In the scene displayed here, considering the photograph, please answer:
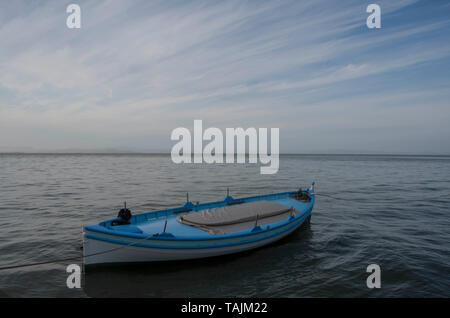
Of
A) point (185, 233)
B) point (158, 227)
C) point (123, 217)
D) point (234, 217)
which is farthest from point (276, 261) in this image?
point (123, 217)

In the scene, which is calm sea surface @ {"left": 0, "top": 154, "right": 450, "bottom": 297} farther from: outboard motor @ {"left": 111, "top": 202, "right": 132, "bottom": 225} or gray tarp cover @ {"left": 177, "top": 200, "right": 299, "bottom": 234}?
outboard motor @ {"left": 111, "top": 202, "right": 132, "bottom": 225}

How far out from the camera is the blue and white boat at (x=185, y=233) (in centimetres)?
984

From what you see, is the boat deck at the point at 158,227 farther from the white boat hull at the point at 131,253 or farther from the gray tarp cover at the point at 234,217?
the white boat hull at the point at 131,253

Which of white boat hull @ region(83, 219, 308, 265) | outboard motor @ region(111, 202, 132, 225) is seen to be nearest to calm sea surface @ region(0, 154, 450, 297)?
white boat hull @ region(83, 219, 308, 265)

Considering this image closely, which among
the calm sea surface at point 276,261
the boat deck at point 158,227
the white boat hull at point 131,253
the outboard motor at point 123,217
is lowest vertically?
the calm sea surface at point 276,261

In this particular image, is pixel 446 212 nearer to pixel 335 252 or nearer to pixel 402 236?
pixel 402 236

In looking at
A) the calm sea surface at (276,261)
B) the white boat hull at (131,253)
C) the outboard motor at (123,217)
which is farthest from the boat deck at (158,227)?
the calm sea surface at (276,261)

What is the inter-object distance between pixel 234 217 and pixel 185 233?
2.76 m

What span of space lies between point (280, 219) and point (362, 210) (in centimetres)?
1188

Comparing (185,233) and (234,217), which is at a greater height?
(234,217)

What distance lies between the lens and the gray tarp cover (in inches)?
484

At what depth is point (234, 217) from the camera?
13211mm

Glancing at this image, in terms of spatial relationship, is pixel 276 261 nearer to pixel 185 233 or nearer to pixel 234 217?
pixel 234 217

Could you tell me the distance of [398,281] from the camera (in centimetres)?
1054
